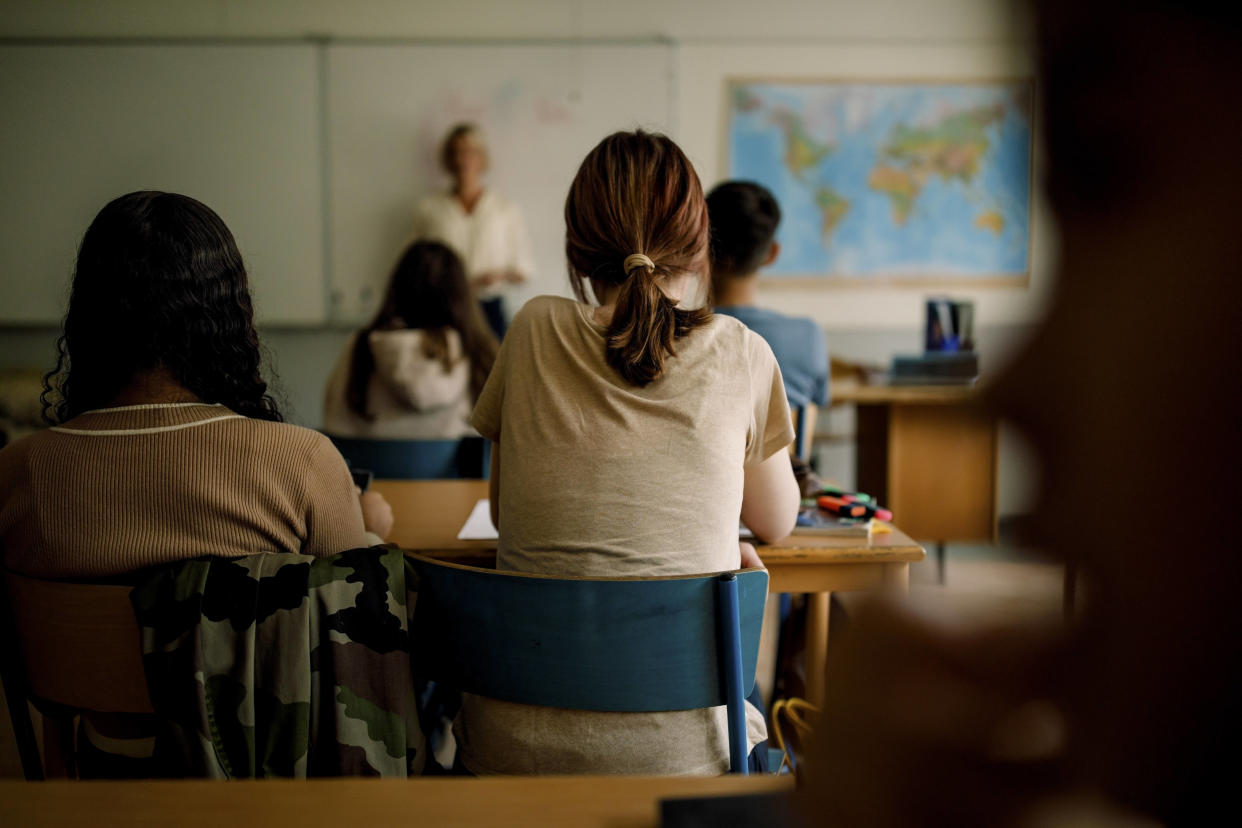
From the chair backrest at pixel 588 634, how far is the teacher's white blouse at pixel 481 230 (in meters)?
3.55

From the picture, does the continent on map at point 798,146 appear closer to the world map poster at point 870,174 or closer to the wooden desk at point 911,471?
the world map poster at point 870,174

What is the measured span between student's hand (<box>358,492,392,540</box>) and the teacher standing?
2.95 meters

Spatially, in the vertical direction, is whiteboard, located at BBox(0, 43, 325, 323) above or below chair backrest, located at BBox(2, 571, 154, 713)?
above

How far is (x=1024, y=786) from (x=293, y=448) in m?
0.95

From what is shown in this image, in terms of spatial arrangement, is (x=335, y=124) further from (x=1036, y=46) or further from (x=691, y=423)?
(x=1036, y=46)

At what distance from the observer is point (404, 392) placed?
2473 millimetres

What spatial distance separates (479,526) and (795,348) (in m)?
1.08

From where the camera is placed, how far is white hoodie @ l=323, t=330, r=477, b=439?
2459mm

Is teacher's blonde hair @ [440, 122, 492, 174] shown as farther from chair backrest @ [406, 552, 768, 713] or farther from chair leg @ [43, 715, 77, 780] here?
chair backrest @ [406, 552, 768, 713]

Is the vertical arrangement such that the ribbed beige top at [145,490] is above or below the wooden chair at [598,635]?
above

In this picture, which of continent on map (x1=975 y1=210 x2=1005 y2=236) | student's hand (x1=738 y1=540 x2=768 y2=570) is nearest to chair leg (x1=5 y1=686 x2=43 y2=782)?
student's hand (x1=738 y1=540 x2=768 y2=570)

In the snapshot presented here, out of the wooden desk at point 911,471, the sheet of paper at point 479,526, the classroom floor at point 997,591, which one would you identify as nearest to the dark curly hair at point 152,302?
the sheet of paper at point 479,526

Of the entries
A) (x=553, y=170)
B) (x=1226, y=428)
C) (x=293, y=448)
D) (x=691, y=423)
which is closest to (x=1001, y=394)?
(x=1226, y=428)

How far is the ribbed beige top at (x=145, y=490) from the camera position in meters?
1.01
